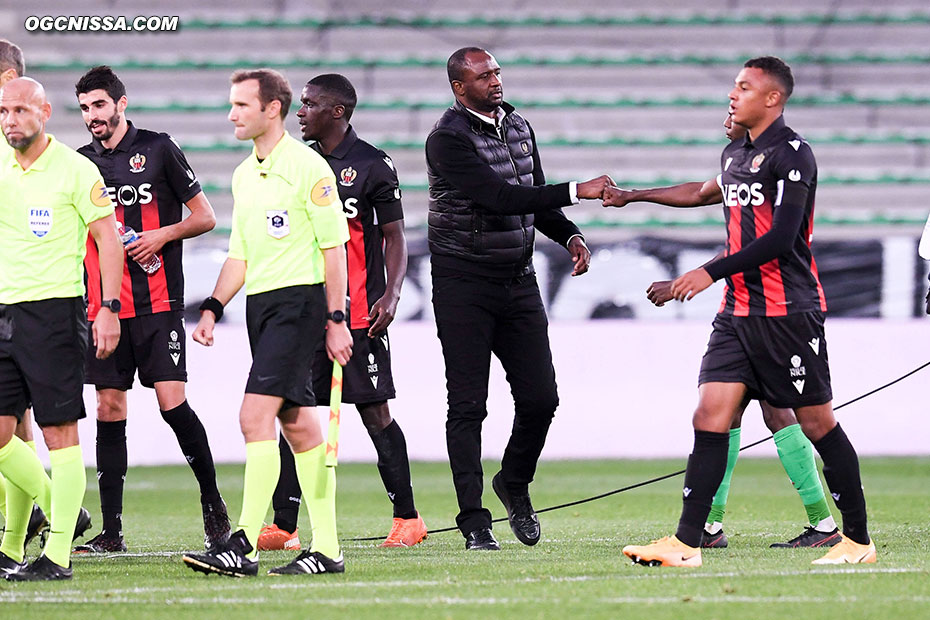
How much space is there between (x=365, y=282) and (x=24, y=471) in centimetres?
189

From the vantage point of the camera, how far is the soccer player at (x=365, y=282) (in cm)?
650

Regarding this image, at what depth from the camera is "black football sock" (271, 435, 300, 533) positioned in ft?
21.1

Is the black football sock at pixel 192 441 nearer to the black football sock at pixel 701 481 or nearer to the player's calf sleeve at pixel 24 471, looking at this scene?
the player's calf sleeve at pixel 24 471

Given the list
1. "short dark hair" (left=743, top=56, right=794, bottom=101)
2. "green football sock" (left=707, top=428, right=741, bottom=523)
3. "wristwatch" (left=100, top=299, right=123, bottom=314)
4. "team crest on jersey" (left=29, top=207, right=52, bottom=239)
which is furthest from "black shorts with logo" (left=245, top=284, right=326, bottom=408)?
"green football sock" (left=707, top=428, right=741, bottom=523)

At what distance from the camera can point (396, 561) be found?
567cm

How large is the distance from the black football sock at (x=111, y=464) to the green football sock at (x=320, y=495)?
1532 mm

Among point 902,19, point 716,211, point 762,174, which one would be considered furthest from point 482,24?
point 762,174

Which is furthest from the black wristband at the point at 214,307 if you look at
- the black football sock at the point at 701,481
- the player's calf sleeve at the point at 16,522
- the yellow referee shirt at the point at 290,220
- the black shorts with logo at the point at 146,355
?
the black football sock at the point at 701,481

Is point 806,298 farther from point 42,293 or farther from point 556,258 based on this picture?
point 556,258

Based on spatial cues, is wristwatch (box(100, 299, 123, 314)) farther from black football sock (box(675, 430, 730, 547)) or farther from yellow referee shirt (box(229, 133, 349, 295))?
black football sock (box(675, 430, 730, 547))

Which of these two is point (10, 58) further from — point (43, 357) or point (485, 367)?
point (485, 367)

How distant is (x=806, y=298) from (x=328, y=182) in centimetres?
177

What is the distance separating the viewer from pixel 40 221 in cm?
510

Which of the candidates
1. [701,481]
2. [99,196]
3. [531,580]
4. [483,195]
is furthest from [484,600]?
[483,195]
